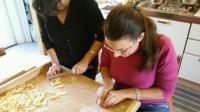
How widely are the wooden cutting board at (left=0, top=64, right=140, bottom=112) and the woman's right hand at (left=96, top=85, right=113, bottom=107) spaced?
21 millimetres

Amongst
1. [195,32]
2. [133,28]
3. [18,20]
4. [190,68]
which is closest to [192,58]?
[190,68]

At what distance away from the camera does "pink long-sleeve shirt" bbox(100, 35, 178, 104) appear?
3.16ft

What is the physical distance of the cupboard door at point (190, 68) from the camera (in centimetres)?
205

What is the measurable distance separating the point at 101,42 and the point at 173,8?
3.76 ft

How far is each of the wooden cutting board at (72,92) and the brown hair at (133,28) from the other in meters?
0.26

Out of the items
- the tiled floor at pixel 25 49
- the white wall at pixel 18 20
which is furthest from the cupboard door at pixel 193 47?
the white wall at pixel 18 20

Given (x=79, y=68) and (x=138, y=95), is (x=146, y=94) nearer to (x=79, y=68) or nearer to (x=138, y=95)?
(x=138, y=95)

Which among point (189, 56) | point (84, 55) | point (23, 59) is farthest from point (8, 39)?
point (189, 56)

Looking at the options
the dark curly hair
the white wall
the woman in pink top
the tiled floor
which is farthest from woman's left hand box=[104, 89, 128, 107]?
the white wall

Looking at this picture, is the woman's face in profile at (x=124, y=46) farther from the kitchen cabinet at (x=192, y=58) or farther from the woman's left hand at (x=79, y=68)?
the kitchen cabinet at (x=192, y=58)

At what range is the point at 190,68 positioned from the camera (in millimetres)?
2117

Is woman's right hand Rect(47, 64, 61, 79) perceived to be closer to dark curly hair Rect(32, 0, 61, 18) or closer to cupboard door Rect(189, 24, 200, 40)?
dark curly hair Rect(32, 0, 61, 18)

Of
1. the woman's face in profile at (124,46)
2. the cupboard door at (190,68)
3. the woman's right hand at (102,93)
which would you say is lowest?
the cupboard door at (190,68)

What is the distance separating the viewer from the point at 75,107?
0.97m
